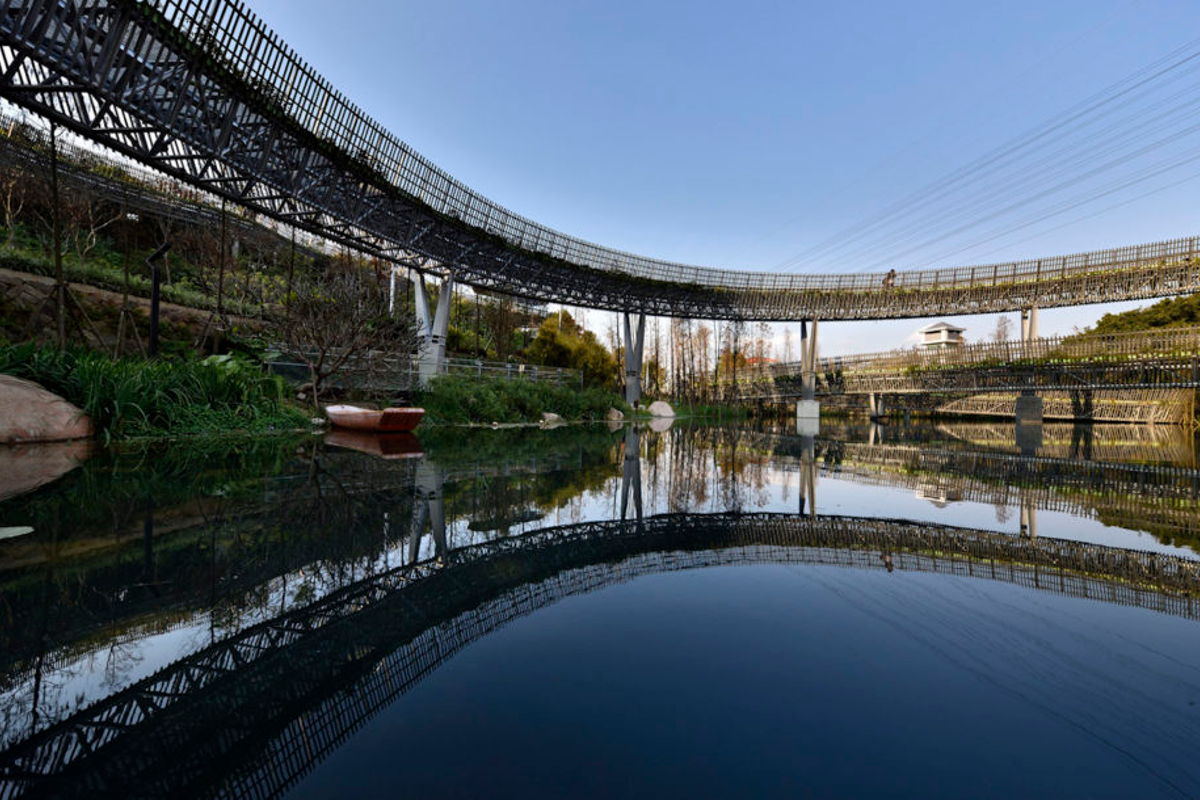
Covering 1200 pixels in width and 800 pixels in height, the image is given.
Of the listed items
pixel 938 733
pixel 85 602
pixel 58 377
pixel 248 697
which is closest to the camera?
pixel 938 733

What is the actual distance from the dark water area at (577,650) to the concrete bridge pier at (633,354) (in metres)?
20.6

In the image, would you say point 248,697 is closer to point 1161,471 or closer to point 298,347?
point 1161,471

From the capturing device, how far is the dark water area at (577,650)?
43.1 inches

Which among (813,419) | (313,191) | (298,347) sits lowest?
(813,419)

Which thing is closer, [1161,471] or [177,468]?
[177,468]

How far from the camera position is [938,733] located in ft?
4.08

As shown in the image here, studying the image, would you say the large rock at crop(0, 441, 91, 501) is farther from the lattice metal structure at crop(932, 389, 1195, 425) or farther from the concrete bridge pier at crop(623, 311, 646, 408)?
the lattice metal structure at crop(932, 389, 1195, 425)

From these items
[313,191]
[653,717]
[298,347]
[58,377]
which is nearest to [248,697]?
[653,717]

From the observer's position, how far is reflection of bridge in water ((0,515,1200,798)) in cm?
109

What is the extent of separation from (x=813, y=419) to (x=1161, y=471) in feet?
60.3

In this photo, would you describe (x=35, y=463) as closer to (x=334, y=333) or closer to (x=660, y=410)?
(x=334, y=333)

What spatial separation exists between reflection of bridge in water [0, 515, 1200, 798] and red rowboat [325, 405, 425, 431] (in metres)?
7.09

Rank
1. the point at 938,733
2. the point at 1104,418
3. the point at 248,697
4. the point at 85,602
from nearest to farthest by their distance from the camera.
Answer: the point at 938,733 → the point at 248,697 → the point at 85,602 → the point at 1104,418

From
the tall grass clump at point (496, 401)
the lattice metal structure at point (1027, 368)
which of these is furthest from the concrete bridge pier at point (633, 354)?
the lattice metal structure at point (1027, 368)
